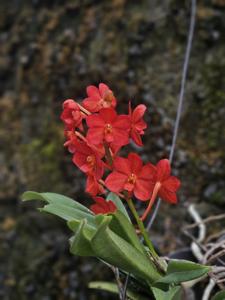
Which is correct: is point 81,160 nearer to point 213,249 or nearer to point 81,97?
point 213,249

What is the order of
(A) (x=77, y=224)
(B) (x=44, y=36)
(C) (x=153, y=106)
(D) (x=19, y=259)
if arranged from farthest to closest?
(B) (x=44, y=36), (D) (x=19, y=259), (C) (x=153, y=106), (A) (x=77, y=224)

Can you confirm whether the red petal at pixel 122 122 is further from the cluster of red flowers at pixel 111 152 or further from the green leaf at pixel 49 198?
the green leaf at pixel 49 198

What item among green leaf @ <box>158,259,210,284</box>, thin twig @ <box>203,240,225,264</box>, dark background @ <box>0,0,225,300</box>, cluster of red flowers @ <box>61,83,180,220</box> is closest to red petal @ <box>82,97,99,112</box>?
cluster of red flowers @ <box>61,83,180,220</box>

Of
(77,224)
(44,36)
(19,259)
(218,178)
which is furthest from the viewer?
(44,36)

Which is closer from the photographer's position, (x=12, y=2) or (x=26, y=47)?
(x=26, y=47)

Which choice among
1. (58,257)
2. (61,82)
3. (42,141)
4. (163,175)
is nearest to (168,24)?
(61,82)

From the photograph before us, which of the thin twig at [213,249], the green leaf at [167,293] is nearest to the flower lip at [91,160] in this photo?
the green leaf at [167,293]

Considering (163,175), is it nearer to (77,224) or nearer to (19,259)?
(77,224)
